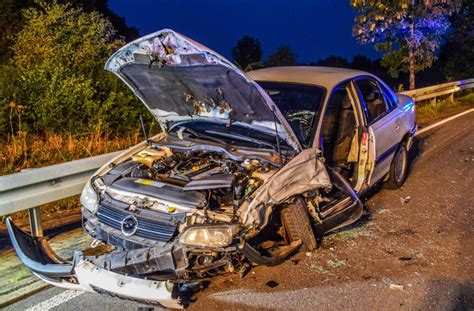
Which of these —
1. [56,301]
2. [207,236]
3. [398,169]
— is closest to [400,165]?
[398,169]

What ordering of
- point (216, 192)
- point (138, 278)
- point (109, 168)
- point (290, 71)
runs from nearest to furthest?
1. point (138, 278)
2. point (216, 192)
3. point (109, 168)
4. point (290, 71)

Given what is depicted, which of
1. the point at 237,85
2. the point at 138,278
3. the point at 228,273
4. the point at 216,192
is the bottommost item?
the point at 228,273

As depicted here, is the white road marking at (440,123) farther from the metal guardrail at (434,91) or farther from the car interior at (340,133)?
the car interior at (340,133)

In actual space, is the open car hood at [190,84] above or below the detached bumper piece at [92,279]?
above

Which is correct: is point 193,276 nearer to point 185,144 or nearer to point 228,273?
point 228,273

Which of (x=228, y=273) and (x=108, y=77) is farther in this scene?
(x=108, y=77)

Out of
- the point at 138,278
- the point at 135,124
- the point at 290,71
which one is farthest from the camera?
the point at 135,124

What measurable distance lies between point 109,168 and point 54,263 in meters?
1.20

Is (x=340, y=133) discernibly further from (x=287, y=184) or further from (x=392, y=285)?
(x=392, y=285)

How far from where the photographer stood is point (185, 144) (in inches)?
212

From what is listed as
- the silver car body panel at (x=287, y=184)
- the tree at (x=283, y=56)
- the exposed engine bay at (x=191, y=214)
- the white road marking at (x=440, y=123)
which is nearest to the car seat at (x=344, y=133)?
the exposed engine bay at (x=191, y=214)

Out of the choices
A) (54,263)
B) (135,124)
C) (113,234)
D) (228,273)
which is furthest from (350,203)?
(135,124)

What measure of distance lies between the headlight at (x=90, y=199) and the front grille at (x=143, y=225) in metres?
0.13

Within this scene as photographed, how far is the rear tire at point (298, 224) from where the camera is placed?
4.68m
